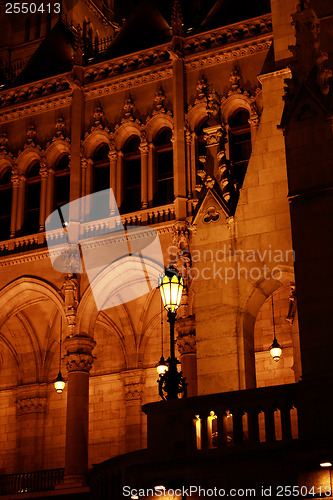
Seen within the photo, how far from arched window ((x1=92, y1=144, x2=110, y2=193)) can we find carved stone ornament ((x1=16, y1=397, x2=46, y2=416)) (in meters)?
7.66

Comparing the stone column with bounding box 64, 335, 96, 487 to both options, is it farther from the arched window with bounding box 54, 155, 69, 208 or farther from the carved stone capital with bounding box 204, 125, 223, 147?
the carved stone capital with bounding box 204, 125, 223, 147

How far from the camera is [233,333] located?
1370 centimetres

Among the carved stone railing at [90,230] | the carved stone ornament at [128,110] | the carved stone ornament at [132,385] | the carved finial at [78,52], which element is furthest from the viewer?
the carved stone ornament at [132,385]

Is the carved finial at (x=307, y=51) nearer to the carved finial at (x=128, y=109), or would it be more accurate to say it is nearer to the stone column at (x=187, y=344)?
the stone column at (x=187, y=344)

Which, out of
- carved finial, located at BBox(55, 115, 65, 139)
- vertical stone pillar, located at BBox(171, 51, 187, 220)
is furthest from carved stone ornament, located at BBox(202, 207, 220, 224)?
carved finial, located at BBox(55, 115, 65, 139)

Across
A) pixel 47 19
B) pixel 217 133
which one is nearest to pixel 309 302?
pixel 217 133

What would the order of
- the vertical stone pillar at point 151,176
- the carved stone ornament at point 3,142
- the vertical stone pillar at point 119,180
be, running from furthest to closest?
the carved stone ornament at point 3,142 → the vertical stone pillar at point 119,180 → the vertical stone pillar at point 151,176

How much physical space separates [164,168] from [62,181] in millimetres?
3612

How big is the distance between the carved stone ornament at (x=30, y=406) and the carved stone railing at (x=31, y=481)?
264 centimetres

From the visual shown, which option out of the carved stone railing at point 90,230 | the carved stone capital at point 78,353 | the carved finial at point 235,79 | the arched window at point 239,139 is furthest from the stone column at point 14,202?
the carved finial at point 235,79

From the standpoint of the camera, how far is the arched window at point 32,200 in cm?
2823

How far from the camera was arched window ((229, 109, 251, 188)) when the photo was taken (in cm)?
2561

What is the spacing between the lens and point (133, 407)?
28.5 metres

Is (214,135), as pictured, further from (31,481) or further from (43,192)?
(31,481)
